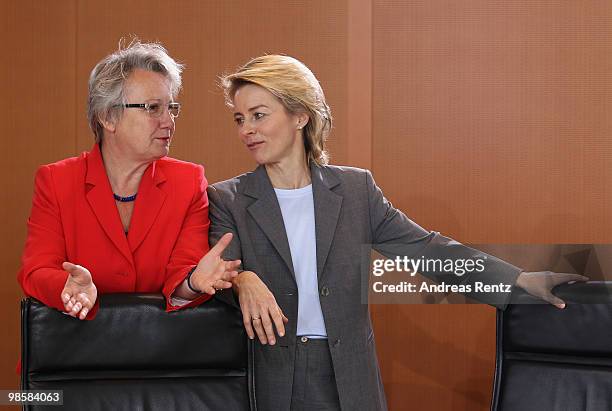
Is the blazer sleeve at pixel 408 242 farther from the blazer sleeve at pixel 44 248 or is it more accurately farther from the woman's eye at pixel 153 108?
the blazer sleeve at pixel 44 248

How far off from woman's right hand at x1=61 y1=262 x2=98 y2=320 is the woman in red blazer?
125 mm

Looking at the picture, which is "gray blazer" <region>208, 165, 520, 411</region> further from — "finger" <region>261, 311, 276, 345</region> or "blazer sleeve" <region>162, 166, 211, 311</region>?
"finger" <region>261, 311, 276, 345</region>

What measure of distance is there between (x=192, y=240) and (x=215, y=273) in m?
0.29

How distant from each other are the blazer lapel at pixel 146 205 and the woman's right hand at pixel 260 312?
0.38m

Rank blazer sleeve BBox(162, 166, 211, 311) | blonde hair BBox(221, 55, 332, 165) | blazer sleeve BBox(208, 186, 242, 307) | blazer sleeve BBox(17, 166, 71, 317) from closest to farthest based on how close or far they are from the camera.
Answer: blazer sleeve BBox(17, 166, 71, 317), blazer sleeve BBox(162, 166, 211, 311), blazer sleeve BBox(208, 186, 242, 307), blonde hair BBox(221, 55, 332, 165)

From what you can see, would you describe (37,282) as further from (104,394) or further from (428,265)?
(428,265)

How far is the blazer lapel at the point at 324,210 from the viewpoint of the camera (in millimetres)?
2219

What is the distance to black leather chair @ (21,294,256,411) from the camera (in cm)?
173

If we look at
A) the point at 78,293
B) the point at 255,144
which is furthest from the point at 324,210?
the point at 78,293

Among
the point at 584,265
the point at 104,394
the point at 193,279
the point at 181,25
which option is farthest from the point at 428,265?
the point at 181,25

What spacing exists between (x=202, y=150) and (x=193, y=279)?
1.69 meters

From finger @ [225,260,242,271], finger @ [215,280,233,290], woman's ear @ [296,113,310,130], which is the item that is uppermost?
woman's ear @ [296,113,310,130]

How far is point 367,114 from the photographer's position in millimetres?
3477

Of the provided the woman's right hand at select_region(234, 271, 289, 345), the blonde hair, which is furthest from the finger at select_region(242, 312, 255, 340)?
the blonde hair
